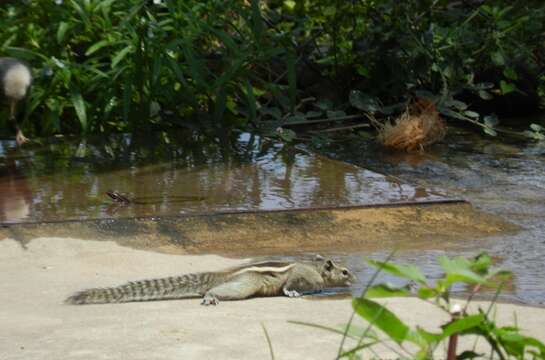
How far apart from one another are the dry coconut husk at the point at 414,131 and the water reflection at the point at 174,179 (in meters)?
0.89

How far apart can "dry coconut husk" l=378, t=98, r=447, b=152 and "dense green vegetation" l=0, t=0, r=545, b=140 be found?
21.4 inches

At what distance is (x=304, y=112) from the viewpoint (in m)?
9.80

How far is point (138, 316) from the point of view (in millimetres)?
3893

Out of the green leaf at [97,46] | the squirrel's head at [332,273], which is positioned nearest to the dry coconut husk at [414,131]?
the green leaf at [97,46]

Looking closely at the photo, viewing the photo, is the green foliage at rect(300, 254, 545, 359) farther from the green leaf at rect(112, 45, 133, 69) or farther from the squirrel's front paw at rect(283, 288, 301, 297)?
the green leaf at rect(112, 45, 133, 69)

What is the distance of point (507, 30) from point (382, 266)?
8.03 meters

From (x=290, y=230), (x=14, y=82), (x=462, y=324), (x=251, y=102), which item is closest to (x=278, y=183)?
(x=290, y=230)

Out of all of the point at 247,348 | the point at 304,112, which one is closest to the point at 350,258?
the point at 247,348

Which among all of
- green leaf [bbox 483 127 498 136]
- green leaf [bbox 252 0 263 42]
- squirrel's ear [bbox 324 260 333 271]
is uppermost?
green leaf [bbox 252 0 263 42]

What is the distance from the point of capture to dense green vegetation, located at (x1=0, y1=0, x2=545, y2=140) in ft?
27.1

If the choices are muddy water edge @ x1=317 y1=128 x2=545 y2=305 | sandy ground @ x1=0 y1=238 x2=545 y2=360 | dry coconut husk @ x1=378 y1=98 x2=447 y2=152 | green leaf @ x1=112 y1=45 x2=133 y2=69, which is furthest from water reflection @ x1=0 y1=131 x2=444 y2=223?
dry coconut husk @ x1=378 y1=98 x2=447 y2=152

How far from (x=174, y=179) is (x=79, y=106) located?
5.69 ft

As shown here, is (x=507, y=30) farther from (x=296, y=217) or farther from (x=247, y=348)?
(x=247, y=348)

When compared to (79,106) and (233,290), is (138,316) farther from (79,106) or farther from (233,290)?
(79,106)
